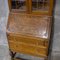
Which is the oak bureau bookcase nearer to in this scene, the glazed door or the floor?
the glazed door

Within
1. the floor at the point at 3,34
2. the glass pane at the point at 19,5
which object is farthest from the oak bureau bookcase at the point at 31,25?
the floor at the point at 3,34

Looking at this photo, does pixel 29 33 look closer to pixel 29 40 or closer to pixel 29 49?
pixel 29 40

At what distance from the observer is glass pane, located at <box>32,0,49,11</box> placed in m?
1.91

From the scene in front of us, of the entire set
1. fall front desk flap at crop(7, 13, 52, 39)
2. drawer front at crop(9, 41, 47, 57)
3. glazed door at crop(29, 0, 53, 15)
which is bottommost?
drawer front at crop(9, 41, 47, 57)

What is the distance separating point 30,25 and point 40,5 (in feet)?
1.04

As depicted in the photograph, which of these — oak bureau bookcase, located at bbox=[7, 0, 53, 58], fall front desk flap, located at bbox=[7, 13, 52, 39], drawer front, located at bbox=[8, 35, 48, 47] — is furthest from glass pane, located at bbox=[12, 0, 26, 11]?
drawer front, located at bbox=[8, 35, 48, 47]

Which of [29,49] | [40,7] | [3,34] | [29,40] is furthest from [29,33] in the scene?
[3,34]

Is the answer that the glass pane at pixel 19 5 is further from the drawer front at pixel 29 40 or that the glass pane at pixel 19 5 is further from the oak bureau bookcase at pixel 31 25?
the drawer front at pixel 29 40

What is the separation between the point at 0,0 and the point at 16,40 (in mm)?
738

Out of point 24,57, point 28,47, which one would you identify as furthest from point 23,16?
point 24,57

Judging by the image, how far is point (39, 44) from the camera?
194 centimetres

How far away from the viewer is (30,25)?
6.44 feet

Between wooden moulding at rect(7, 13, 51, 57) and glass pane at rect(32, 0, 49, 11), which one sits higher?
glass pane at rect(32, 0, 49, 11)

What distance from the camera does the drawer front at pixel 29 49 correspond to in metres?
1.99
